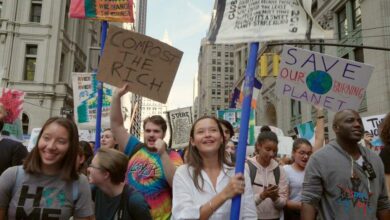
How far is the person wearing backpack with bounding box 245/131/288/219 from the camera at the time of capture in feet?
14.5

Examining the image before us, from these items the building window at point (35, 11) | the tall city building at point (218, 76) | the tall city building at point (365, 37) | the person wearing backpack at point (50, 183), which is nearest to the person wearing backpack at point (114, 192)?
the person wearing backpack at point (50, 183)

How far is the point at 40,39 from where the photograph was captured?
101 ft

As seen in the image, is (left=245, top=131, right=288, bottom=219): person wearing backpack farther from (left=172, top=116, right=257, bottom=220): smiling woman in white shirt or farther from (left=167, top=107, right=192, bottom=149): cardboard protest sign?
(left=167, top=107, right=192, bottom=149): cardboard protest sign

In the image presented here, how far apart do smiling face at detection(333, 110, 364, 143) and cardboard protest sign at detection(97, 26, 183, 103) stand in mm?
1753

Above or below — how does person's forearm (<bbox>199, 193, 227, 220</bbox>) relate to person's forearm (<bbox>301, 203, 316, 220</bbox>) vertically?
above

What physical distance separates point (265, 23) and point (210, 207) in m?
1.64

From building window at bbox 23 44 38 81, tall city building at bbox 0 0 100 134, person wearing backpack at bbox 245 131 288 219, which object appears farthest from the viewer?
building window at bbox 23 44 38 81

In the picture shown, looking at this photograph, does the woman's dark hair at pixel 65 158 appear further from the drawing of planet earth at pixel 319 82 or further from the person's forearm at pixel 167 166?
the drawing of planet earth at pixel 319 82

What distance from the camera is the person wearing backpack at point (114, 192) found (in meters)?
2.92

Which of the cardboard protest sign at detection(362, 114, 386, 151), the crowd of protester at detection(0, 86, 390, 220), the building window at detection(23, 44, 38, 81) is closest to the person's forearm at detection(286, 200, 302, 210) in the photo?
the crowd of protester at detection(0, 86, 390, 220)

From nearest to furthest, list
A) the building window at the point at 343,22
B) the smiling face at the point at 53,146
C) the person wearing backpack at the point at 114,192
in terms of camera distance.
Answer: the smiling face at the point at 53,146 < the person wearing backpack at the point at 114,192 < the building window at the point at 343,22

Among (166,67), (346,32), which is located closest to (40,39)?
(346,32)

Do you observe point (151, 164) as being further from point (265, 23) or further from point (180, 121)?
point (180, 121)

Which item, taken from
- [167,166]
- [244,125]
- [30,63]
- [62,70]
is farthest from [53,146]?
[62,70]
